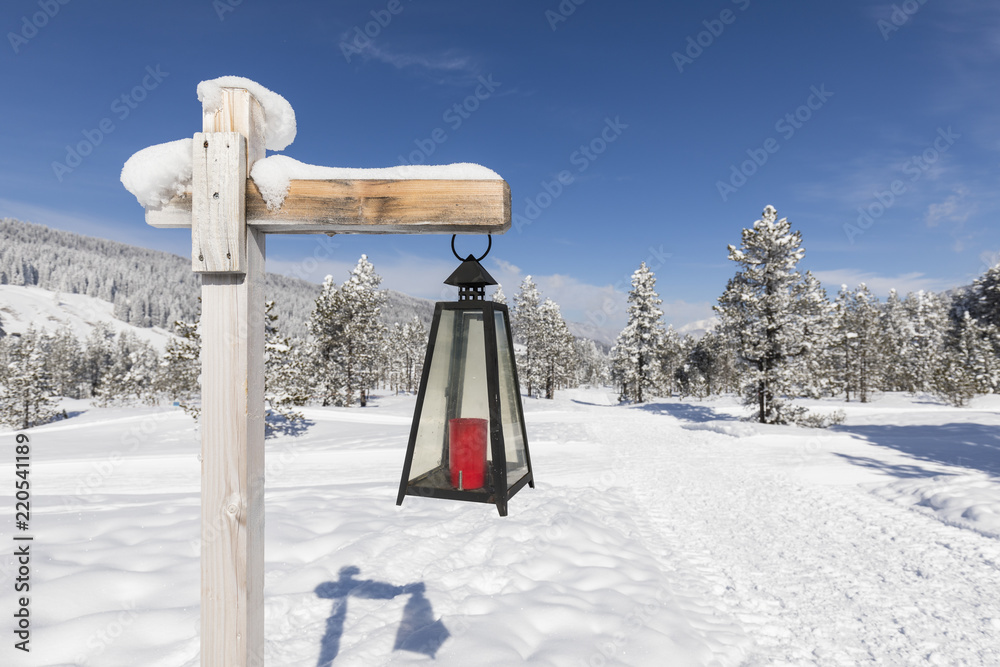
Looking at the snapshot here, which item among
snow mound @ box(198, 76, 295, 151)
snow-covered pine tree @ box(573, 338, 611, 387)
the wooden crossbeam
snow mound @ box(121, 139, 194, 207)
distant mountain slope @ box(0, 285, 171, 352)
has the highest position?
distant mountain slope @ box(0, 285, 171, 352)

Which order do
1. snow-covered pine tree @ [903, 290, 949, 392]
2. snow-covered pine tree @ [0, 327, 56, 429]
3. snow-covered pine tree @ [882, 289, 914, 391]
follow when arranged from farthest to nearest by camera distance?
1. snow-covered pine tree @ [882, 289, 914, 391]
2. snow-covered pine tree @ [903, 290, 949, 392]
3. snow-covered pine tree @ [0, 327, 56, 429]

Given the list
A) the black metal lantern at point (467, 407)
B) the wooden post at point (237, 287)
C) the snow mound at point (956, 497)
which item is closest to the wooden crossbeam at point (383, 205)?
the wooden post at point (237, 287)

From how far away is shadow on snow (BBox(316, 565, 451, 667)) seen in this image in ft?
11.0

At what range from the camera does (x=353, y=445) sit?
13922mm

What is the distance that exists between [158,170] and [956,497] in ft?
32.5

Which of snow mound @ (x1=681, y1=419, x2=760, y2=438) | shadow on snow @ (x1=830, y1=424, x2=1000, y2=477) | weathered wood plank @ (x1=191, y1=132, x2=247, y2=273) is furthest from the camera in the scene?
snow mound @ (x1=681, y1=419, x2=760, y2=438)

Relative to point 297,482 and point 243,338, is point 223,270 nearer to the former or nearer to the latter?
point 243,338

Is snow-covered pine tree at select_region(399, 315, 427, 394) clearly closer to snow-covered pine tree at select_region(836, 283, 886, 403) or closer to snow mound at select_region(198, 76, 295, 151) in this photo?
snow-covered pine tree at select_region(836, 283, 886, 403)

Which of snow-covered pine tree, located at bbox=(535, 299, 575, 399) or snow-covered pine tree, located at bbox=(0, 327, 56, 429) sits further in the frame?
snow-covered pine tree, located at bbox=(535, 299, 575, 399)

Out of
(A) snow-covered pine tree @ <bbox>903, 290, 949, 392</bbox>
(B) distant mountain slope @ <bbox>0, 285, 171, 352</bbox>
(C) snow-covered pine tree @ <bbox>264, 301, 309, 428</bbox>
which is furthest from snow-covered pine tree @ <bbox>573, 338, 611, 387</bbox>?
(B) distant mountain slope @ <bbox>0, 285, 171, 352</bbox>

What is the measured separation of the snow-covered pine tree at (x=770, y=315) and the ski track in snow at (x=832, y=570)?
9.29 metres

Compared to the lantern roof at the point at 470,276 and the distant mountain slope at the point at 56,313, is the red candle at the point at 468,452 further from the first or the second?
the distant mountain slope at the point at 56,313

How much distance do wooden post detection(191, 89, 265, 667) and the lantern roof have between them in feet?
2.25

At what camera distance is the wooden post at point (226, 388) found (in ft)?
4.86
